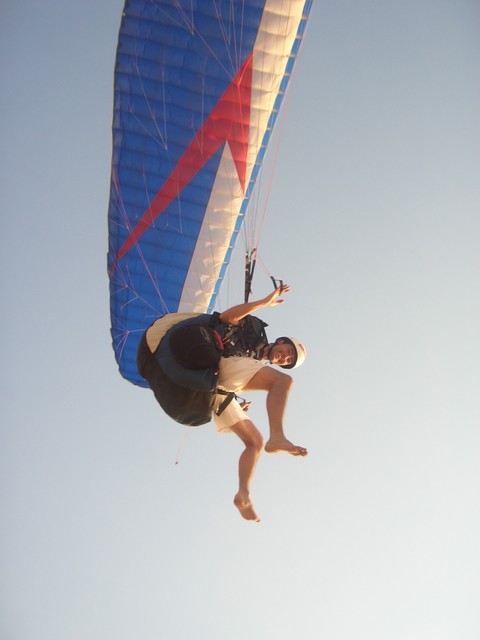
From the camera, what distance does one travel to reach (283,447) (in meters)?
4.58

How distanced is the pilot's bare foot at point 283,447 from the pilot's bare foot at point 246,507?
0.46 meters

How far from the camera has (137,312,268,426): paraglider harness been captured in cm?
499

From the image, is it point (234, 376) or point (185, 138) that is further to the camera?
point (185, 138)

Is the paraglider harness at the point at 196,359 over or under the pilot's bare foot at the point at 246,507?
over

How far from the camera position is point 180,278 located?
26.0 ft

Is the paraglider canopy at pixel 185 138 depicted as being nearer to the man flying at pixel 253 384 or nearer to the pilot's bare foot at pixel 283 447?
the man flying at pixel 253 384

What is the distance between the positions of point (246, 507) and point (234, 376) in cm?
86

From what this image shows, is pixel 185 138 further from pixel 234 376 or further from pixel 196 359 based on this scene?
pixel 234 376

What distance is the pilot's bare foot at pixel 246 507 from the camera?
16.1 feet

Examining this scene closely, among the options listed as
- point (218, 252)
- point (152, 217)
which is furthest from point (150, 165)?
point (218, 252)

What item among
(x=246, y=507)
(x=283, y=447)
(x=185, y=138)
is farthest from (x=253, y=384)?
(x=185, y=138)

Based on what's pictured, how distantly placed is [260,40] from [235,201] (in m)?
1.56

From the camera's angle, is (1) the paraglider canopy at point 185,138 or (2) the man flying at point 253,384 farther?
(1) the paraglider canopy at point 185,138

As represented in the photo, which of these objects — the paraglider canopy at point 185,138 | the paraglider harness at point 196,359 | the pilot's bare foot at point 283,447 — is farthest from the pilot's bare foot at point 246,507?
the paraglider canopy at point 185,138
